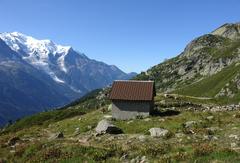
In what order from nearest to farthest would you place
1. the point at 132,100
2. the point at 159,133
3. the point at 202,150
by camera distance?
the point at 202,150 < the point at 159,133 < the point at 132,100

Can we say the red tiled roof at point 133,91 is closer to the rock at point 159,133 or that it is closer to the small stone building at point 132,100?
the small stone building at point 132,100

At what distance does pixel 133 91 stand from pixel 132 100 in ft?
6.14

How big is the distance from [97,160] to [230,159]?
8.90m

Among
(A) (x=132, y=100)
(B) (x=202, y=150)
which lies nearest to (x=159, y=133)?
(B) (x=202, y=150)

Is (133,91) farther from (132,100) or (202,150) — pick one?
(202,150)

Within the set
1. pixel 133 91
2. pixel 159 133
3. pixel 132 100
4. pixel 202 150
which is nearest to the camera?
pixel 202 150

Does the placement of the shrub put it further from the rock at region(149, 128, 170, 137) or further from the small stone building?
the small stone building

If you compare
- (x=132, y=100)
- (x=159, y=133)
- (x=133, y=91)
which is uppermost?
(x=133, y=91)

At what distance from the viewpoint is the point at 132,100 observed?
61438mm

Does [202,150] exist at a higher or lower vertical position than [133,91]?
lower

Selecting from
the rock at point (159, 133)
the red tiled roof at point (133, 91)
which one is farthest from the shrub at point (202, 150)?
the red tiled roof at point (133, 91)

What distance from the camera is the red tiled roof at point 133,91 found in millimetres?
61544

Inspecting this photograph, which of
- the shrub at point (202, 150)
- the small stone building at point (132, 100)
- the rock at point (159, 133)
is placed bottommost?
the shrub at point (202, 150)

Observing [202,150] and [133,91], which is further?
[133,91]
